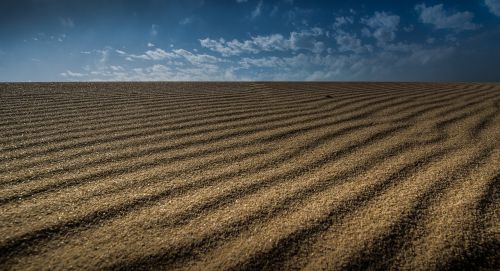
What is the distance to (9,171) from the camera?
1690 millimetres

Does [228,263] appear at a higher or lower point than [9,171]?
lower

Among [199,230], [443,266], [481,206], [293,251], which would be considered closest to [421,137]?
[481,206]

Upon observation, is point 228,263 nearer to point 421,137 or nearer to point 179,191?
point 179,191

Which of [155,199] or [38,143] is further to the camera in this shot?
[38,143]

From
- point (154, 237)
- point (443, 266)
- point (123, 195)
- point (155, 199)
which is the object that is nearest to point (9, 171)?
point (123, 195)

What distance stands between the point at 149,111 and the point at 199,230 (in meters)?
2.50

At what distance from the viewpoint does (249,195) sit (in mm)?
1429

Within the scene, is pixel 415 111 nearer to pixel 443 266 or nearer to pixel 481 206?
pixel 481 206

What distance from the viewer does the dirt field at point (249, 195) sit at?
1.03 m

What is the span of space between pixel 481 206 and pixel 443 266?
1.56 feet

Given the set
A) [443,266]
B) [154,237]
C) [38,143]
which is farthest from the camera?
[38,143]

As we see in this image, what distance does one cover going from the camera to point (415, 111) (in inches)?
136

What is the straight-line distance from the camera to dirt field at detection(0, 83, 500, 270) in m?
1.03

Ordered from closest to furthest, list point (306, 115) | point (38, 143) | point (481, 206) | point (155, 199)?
point (481, 206), point (155, 199), point (38, 143), point (306, 115)
